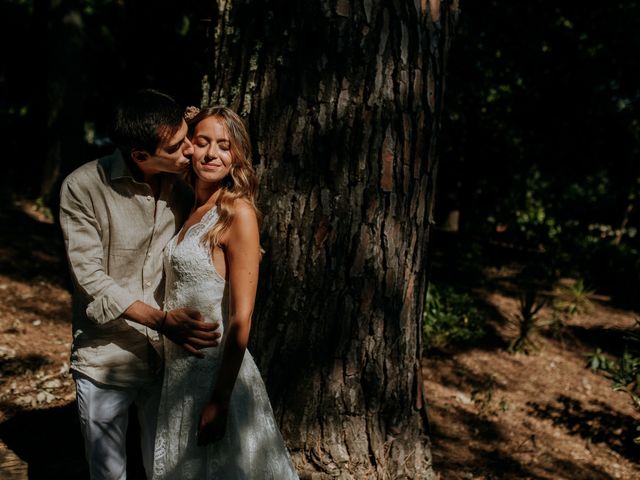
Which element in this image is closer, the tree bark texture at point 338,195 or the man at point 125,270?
the man at point 125,270

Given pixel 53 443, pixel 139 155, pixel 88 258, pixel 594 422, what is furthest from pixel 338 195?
pixel 594 422

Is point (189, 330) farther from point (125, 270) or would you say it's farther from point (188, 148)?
point (188, 148)

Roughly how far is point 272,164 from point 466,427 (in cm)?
288

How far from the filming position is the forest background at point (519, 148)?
Answer: 8398 millimetres

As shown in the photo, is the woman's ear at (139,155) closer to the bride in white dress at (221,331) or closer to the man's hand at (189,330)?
the bride in white dress at (221,331)

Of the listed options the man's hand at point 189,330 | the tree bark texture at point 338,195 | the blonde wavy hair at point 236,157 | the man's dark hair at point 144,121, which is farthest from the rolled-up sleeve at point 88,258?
the tree bark texture at point 338,195

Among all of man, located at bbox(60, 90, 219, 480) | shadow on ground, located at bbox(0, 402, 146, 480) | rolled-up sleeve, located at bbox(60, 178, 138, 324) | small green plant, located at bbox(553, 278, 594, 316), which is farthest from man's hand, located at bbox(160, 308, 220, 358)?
A: small green plant, located at bbox(553, 278, 594, 316)

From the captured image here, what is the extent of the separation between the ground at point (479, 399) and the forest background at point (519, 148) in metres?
0.34

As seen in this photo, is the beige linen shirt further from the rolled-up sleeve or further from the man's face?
the man's face

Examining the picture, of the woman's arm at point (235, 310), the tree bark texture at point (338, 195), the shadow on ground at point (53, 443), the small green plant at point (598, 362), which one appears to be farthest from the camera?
the small green plant at point (598, 362)

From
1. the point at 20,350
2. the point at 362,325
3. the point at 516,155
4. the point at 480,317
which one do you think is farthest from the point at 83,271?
the point at 516,155

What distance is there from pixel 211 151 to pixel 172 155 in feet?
0.50

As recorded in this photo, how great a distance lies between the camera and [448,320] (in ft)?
20.5

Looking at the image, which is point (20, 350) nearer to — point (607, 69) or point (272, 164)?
point (272, 164)
